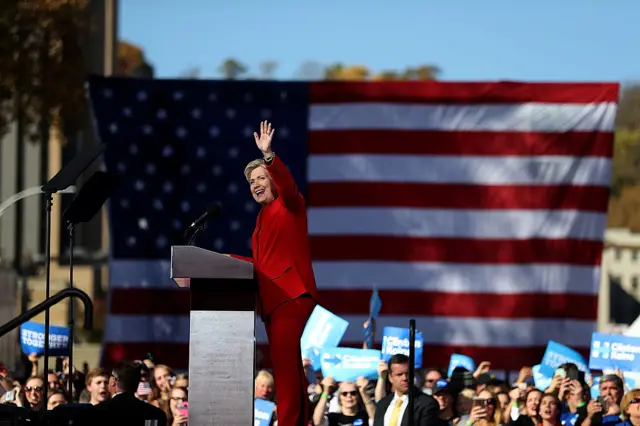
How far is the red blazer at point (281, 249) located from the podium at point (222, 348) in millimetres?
335

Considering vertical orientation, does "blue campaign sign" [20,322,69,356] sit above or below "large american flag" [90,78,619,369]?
below

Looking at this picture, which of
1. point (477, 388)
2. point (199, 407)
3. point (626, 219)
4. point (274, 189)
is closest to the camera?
point (199, 407)

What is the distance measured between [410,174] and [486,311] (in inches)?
72.3

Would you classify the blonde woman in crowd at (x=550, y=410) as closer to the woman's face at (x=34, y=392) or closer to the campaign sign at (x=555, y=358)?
the campaign sign at (x=555, y=358)

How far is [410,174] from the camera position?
2034 centimetres

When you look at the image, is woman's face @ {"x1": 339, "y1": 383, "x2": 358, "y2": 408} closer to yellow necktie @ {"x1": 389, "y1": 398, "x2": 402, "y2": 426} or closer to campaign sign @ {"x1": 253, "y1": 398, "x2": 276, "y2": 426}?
campaign sign @ {"x1": 253, "y1": 398, "x2": 276, "y2": 426}

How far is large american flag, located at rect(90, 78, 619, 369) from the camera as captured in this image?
20.2m

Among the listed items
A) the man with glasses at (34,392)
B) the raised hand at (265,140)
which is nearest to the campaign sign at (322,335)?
the man with glasses at (34,392)

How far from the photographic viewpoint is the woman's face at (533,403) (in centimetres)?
1319

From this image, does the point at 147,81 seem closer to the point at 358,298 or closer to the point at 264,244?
the point at 358,298

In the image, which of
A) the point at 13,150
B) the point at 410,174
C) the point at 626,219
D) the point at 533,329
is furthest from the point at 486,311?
the point at 626,219

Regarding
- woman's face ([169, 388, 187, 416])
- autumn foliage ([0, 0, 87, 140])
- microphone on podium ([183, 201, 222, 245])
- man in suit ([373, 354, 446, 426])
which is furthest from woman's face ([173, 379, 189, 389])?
autumn foliage ([0, 0, 87, 140])

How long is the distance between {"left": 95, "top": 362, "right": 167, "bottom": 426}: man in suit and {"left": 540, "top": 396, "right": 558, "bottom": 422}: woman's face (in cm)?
363

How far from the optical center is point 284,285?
35.7 ft
